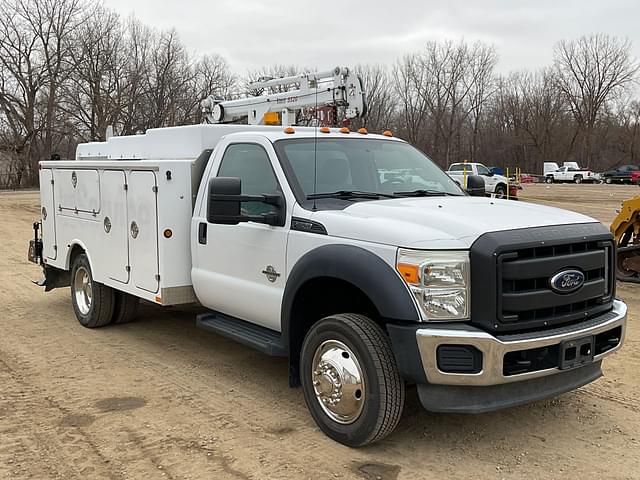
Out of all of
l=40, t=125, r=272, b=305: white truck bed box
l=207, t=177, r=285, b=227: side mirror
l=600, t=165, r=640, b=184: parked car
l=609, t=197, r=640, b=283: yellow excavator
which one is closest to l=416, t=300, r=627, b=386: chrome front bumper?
l=207, t=177, r=285, b=227: side mirror

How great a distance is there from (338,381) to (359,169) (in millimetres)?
1806

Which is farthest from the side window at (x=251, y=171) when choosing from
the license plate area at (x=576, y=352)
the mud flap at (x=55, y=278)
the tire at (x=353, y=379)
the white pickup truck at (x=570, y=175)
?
the white pickup truck at (x=570, y=175)

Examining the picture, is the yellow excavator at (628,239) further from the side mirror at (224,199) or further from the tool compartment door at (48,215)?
the tool compartment door at (48,215)

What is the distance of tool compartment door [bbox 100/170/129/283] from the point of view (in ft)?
21.3

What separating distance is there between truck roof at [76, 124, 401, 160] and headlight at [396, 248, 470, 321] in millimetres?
1952

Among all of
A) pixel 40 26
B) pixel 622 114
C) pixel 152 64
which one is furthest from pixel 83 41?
pixel 622 114

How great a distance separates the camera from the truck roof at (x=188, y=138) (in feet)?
18.5

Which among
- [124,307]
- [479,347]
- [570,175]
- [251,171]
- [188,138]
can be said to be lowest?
[124,307]

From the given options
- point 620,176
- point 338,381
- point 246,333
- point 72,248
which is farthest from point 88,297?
point 620,176

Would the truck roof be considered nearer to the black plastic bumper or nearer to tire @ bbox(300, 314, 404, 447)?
tire @ bbox(300, 314, 404, 447)

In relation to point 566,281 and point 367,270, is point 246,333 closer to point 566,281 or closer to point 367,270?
point 367,270

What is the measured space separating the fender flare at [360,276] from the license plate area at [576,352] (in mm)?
927

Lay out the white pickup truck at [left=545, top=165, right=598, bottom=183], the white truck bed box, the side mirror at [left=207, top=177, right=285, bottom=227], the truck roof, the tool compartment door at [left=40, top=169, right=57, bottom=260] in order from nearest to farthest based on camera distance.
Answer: the side mirror at [left=207, top=177, right=285, bottom=227] < the truck roof < the white truck bed box < the tool compartment door at [left=40, top=169, right=57, bottom=260] < the white pickup truck at [left=545, top=165, right=598, bottom=183]

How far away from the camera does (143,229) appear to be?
6.16m
